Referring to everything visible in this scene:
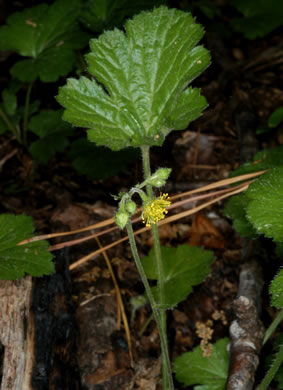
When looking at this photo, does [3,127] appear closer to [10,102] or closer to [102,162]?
[10,102]

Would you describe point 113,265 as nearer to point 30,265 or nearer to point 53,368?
point 30,265

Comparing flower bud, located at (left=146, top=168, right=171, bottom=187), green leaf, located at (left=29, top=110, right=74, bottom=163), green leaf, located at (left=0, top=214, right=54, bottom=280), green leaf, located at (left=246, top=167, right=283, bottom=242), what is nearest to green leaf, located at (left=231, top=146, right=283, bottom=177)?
green leaf, located at (left=246, top=167, right=283, bottom=242)

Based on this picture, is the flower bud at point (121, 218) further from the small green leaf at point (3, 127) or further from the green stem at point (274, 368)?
the small green leaf at point (3, 127)

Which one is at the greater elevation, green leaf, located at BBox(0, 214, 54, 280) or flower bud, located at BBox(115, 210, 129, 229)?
green leaf, located at BBox(0, 214, 54, 280)

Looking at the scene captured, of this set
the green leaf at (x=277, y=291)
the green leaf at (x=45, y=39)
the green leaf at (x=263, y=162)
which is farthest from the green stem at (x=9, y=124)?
the green leaf at (x=277, y=291)

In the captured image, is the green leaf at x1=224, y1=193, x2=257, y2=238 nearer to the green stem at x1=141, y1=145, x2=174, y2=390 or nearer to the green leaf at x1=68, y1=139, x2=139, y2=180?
the green stem at x1=141, y1=145, x2=174, y2=390
